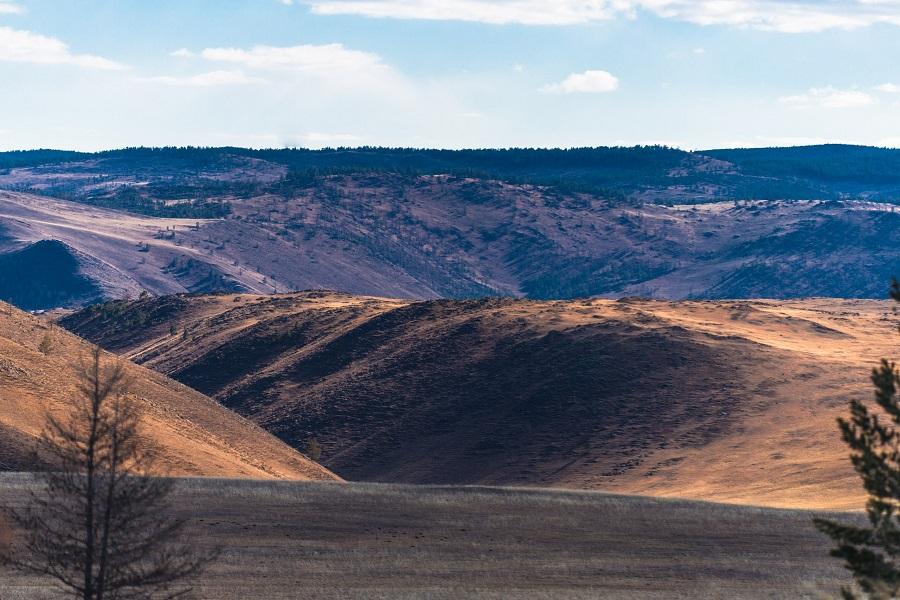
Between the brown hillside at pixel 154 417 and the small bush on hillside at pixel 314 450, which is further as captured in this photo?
the small bush on hillside at pixel 314 450

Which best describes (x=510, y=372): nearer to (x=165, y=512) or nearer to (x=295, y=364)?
(x=295, y=364)

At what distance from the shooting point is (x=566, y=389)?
9094 cm

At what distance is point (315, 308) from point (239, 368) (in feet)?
53.8

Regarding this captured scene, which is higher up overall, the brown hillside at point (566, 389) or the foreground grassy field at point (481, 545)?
the foreground grassy field at point (481, 545)

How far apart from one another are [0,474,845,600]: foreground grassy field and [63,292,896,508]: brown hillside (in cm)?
1628

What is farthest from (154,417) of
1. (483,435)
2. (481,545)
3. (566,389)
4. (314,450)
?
(566,389)

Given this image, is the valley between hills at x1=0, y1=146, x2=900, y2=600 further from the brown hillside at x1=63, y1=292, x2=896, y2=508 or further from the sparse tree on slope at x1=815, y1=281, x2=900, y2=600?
the sparse tree on slope at x1=815, y1=281, x2=900, y2=600

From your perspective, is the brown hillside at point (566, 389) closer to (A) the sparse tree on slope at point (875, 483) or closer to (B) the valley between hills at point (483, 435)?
(B) the valley between hills at point (483, 435)

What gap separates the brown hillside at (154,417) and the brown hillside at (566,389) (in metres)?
13.4

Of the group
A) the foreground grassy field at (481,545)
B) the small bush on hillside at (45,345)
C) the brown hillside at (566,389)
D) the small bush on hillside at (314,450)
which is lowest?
the small bush on hillside at (314,450)

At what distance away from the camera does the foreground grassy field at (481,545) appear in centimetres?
3694

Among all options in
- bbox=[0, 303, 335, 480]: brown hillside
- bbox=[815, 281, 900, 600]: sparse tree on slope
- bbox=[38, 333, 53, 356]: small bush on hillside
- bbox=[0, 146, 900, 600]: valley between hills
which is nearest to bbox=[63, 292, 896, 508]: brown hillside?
bbox=[0, 146, 900, 600]: valley between hills

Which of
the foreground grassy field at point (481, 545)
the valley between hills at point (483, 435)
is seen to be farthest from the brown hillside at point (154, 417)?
the foreground grassy field at point (481, 545)

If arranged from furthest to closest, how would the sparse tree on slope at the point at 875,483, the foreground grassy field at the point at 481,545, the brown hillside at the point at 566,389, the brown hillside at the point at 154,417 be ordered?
the brown hillside at the point at 566,389, the brown hillside at the point at 154,417, the foreground grassy field at the point at 481,545, the sparse tree on slope at the point at 875,483
